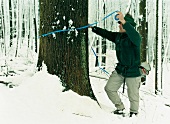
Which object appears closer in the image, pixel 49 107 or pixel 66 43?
pixel 49 107

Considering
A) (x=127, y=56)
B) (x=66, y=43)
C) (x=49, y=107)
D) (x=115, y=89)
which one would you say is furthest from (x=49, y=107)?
(x=127, y=56)

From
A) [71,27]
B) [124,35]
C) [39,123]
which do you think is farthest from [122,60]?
[39,123]

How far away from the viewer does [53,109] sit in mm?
3975

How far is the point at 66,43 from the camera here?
4492mm

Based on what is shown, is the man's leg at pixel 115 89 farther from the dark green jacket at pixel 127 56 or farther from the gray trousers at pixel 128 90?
the dark green jacket at pixel 127 56

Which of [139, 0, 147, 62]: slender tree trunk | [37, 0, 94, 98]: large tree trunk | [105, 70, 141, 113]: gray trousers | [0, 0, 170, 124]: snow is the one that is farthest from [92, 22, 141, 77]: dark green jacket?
[139, 0, 147, 62]: slender tree trunk

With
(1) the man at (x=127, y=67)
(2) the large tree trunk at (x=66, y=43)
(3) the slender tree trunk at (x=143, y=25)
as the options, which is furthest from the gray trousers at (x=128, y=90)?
(3) the slender tree trunk at (x=143, y=25)

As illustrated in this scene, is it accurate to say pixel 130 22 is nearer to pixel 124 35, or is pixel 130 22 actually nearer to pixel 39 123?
pixel 124 35

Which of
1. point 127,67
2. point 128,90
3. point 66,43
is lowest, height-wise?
point 128,90

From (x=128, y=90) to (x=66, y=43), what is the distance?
141 cm

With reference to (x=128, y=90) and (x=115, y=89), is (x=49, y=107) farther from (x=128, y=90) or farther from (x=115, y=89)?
(x=128, y=90)

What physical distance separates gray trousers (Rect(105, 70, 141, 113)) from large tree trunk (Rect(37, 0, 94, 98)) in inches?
20.9

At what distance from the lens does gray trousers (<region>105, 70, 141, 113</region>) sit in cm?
466

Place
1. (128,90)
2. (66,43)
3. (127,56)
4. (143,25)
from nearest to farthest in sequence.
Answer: (66,43), (127,56), (128,90), (143,25)
